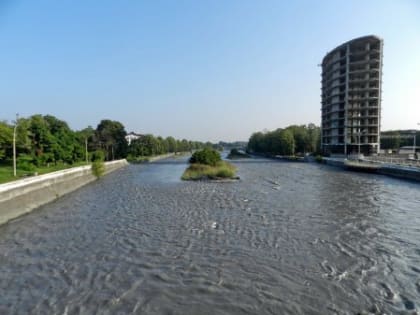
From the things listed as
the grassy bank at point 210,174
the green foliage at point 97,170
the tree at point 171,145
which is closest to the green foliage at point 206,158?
the grassy bank at point 210,174

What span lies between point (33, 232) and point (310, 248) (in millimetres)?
13143

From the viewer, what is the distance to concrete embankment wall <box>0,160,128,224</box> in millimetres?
17241

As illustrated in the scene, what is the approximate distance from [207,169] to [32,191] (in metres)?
22.3

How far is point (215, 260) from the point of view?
10.3 metres

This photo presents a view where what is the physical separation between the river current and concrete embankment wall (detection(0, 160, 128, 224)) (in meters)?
1.22

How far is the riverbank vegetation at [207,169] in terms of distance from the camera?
120ft

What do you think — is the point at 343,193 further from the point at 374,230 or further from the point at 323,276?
the point at 323,276

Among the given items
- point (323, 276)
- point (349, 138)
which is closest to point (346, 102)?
point (349, 138)

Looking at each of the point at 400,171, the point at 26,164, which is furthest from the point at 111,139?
the point at 400,171

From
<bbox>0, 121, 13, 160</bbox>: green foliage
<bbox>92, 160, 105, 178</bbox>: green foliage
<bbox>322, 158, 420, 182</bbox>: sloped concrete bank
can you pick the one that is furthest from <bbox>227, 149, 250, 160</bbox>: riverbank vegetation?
<bbox>0, 121, 13, 160</bbox>: green foliage

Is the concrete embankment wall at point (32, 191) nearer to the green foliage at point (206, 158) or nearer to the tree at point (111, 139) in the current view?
the green foliage at point (206, 158)

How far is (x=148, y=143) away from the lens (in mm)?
105125

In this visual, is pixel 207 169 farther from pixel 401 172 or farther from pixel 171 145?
pixel 171 145

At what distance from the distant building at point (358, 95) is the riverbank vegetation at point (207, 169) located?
134 feet
